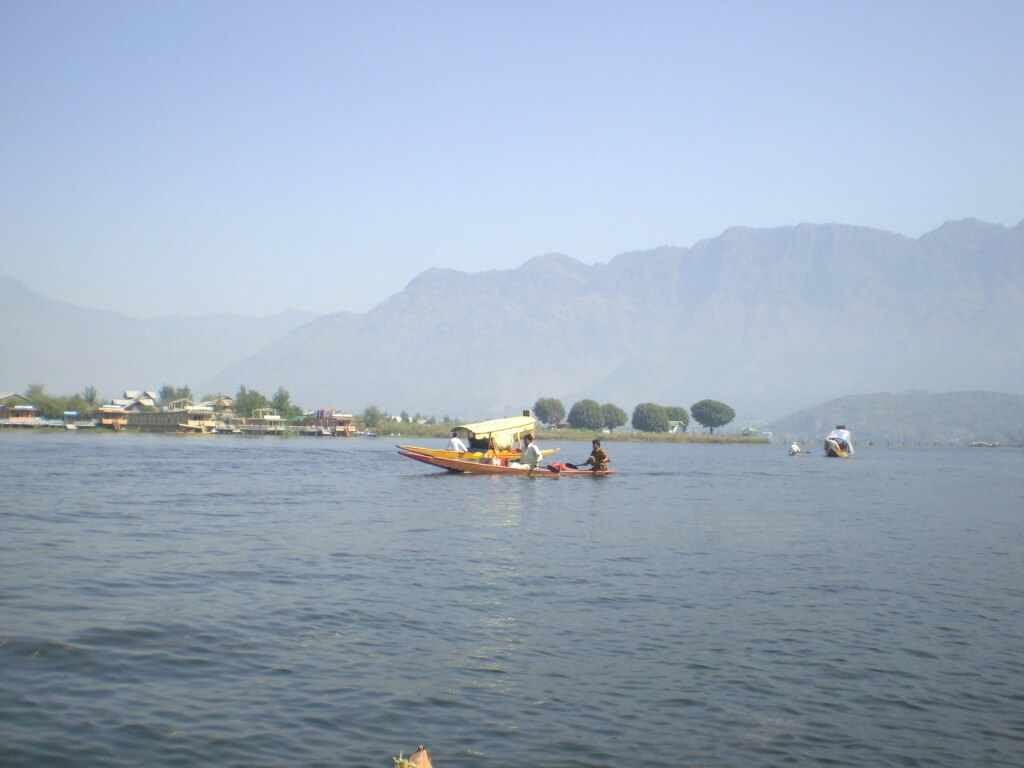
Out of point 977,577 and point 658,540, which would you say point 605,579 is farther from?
point 977,577

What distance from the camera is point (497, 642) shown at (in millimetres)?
14312

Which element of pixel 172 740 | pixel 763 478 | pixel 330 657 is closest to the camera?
pixel 172 740

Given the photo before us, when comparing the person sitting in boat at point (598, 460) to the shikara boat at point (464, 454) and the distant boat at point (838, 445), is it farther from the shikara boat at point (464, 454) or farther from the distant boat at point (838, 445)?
the distant boat at point (838, 445)

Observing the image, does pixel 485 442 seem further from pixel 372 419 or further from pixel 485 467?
pixel 372 419

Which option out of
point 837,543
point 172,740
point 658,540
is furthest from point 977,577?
point 172,740

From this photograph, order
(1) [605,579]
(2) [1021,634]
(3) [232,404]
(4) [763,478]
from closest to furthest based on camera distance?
1. (2) [1021,634]
2. (1) [605,579]
3. (4) [763,478]
4. (3) [232,404]

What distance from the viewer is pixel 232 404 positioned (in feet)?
593

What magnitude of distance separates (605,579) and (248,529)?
12010 millimetres

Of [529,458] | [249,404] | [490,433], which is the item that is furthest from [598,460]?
[249,404]

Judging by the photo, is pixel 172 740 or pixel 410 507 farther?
pixel 410 507

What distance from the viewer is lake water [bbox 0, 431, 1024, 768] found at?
1028 centimetres

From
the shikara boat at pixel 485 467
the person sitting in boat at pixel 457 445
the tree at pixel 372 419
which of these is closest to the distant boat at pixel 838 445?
the shikara boat at pixel 485 467

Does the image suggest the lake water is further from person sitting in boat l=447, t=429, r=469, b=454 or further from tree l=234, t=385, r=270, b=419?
tree l=234, t=385, r=270, b=419

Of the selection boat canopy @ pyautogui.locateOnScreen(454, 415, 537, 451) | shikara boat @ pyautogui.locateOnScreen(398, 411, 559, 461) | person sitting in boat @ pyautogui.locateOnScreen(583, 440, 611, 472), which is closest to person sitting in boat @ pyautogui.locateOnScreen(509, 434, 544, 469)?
shikara boat @ pyautogui.locateOnScreen(398, 411, 559, 461)
